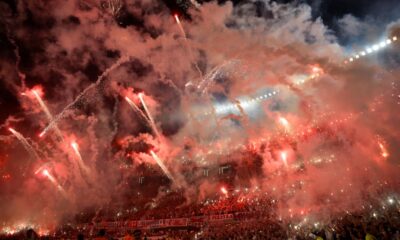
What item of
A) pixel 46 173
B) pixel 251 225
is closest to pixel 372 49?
pixel 251 225

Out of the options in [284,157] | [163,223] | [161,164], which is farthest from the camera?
[161,164]

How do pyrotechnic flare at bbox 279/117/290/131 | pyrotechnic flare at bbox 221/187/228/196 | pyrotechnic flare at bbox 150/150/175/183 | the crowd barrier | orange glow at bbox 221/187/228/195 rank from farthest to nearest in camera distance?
pyrotechnic flare at bbox 150/150/175/183
pyrotechnic flare at bbox 279/117/290/131
orange glow at bbox 221/187/228/195
pyrotechnic flare at bbox 221/187/228/196
the crowd barrier

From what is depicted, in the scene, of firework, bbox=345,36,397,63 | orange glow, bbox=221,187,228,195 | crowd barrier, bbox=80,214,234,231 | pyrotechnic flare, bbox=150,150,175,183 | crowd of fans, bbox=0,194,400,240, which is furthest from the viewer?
pyrotechnic flare, bbox=150,150,175,183

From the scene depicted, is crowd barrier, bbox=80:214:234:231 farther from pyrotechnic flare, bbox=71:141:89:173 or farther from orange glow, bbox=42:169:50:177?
orange glow, bbox=42:169:50:177

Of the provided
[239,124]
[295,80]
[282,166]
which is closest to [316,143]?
[282,166]

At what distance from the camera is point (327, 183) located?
640 inches

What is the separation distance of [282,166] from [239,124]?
11.2 metres

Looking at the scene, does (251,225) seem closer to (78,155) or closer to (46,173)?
(78,155)

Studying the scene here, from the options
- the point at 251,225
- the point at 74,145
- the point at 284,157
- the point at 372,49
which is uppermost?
the point at 372,49

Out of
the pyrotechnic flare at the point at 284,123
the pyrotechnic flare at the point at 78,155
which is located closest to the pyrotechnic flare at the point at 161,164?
the pyrotechnic flare at the point at 78,155

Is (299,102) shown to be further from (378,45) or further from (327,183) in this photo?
(327,183)

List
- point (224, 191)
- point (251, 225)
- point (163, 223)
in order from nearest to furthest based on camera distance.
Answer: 1. point (251, 225)
2. point (163, 223)
3. point (224, 191)

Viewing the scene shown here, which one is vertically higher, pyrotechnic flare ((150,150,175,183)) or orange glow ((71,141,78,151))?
orange glow ((71,141,78,151))

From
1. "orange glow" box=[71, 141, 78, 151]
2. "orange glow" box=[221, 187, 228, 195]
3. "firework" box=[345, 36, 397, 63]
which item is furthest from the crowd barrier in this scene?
"firework" box=[345, 36, 397, 63]
